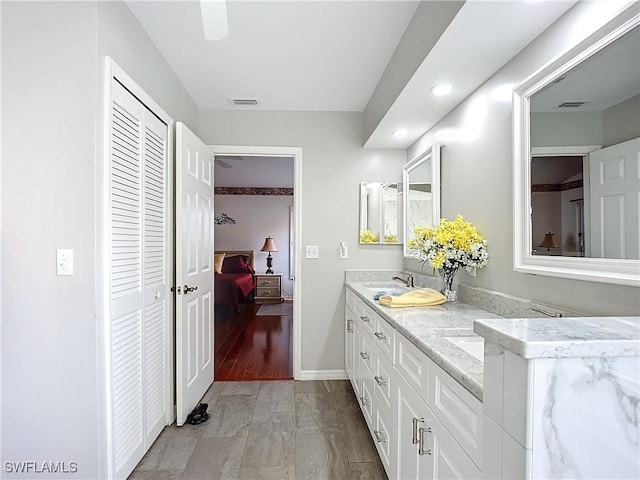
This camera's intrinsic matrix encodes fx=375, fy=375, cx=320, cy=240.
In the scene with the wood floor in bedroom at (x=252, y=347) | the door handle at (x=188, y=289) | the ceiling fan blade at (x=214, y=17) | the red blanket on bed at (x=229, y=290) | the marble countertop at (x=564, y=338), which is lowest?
the wood floor in bedroom at (x=252, y=347)

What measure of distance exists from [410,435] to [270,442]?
1.16 meters

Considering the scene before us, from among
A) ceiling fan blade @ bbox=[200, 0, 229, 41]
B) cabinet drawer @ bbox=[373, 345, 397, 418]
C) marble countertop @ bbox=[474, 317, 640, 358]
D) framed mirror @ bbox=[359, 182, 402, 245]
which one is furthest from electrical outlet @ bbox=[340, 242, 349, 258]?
marble countertop @ bbox=[474, 317, 640, 358]

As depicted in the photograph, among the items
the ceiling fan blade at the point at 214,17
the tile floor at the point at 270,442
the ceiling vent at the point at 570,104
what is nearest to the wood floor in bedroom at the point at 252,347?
the tile floor at the point at 270,442

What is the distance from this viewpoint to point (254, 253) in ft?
25.9

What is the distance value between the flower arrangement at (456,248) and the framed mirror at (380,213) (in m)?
1.32

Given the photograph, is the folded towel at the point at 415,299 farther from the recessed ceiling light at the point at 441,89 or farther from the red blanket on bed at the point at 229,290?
the red blanket on bed at the point at 229,290

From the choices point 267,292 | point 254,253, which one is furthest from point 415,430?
point 254,253

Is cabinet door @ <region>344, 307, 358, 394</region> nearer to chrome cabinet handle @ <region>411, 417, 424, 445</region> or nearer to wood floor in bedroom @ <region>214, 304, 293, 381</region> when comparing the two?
wood floor in bedroom @ <region>214, 304, 293, 381</region>

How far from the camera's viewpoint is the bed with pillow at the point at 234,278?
6270 millimetres

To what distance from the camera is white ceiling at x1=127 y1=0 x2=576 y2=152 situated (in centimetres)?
Answer: 148

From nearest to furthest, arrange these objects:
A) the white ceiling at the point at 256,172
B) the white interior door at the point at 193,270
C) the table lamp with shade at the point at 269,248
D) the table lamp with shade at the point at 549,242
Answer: the table lamp with shade at the point at 549,242 → the white interior door at the point at 193,270 → the white ceiling at the point at 256,172 → the table lamp with shade at the point at 269,248

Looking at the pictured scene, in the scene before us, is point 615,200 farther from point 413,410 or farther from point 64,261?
point 64,261

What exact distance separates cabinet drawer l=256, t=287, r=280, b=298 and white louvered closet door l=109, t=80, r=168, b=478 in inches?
204

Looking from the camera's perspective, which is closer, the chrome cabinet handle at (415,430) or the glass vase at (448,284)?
the chrome cabinet handle at (415,430)
